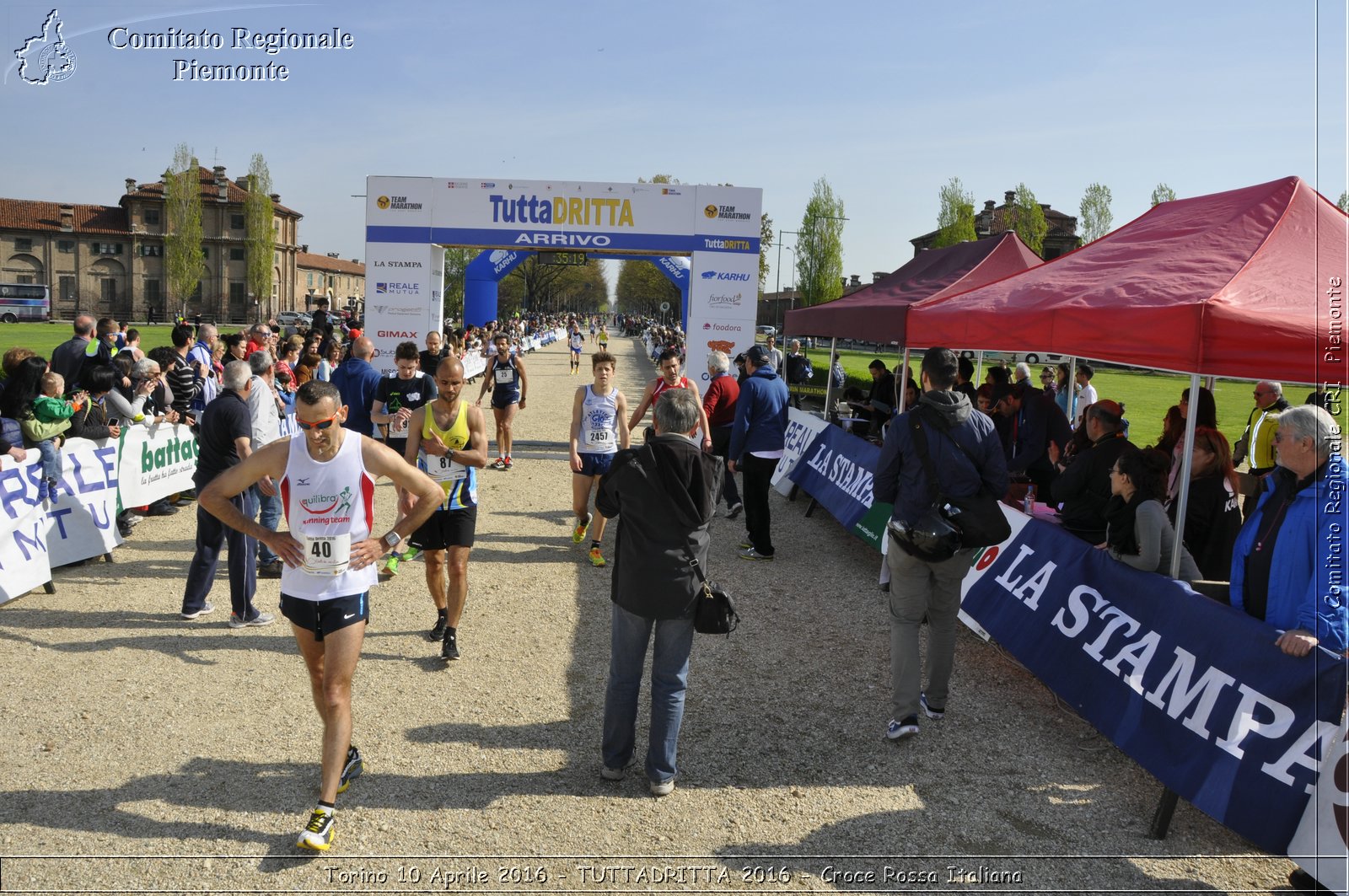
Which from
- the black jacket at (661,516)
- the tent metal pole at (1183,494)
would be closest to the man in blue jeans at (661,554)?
the black jacket at (661,516)

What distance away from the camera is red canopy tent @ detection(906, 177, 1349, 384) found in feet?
15.2

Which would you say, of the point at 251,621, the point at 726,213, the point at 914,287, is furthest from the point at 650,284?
the point at 251,621

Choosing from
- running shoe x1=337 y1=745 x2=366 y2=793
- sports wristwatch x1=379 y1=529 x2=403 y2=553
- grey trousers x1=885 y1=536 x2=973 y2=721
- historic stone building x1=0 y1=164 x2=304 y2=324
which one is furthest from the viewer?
historic stone building x1=0 y1=164 x2=304 y2=324

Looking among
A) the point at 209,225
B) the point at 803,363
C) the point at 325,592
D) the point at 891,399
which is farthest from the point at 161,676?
the point at 209,225

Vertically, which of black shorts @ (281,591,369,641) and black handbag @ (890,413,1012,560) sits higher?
black handbag @ (890,413,1012,560)

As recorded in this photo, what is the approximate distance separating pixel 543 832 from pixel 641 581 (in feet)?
3.91

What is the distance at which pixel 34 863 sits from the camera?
3600 mm

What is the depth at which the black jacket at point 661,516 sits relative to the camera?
4.12 meters

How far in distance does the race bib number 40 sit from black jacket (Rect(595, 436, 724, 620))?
119 cm

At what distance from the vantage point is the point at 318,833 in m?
3.72

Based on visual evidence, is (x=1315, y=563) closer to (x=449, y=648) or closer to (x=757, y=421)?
(x=449, y=648)

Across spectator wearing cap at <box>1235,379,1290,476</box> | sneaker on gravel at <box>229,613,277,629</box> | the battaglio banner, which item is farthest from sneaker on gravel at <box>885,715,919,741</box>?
spectator wearing cap at <box>1235,379,1290,476</box>

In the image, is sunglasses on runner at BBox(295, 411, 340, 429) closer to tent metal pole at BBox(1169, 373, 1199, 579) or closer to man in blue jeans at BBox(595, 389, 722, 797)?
man in blue jeans at BBox(595, 389, 722, 797)

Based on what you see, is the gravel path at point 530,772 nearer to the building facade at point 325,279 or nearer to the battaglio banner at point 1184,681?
the battaglio banner at point 1184,681
